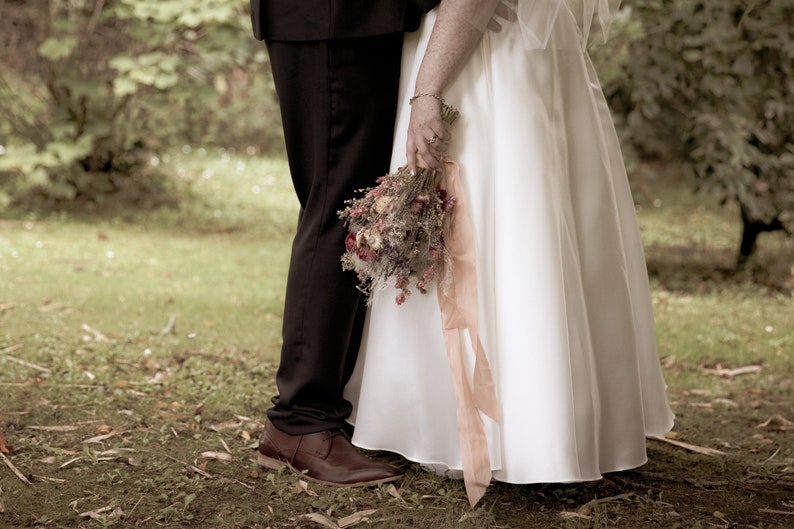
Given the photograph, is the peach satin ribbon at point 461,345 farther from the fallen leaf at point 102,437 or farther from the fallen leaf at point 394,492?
the fallen leaf at point 102,437

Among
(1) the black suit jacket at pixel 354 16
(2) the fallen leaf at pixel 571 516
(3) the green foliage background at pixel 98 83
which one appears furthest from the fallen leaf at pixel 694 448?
(3) the green foliage background at pixel 98 83

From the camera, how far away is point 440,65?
239 cm

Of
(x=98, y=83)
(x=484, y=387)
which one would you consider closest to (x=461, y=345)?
(x=484, y=387)

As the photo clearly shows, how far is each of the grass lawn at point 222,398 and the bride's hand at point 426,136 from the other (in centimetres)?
91

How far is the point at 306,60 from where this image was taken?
2.53 meters

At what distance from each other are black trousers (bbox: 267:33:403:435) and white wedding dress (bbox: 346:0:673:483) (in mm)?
78

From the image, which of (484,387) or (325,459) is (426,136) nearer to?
(484,387)

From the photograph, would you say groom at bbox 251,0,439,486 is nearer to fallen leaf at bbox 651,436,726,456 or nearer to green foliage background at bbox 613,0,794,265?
fallen leaf at bbox 651,436,726,456

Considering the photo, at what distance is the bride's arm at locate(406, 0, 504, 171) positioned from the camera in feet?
7.77

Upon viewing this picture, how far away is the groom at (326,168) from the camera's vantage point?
2.47 metres

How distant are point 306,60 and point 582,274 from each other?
951mm

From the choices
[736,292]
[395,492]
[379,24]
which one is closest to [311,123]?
[379,24]

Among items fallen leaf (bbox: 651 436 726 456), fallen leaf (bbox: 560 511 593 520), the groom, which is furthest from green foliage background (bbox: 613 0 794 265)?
fallen leaf (bbox: 560 511 593 520)

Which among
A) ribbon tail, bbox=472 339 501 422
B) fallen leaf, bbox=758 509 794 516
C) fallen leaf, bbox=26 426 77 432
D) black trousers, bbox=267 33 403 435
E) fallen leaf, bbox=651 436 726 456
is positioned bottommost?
fallen leaf, bbox=26 426 77 432
